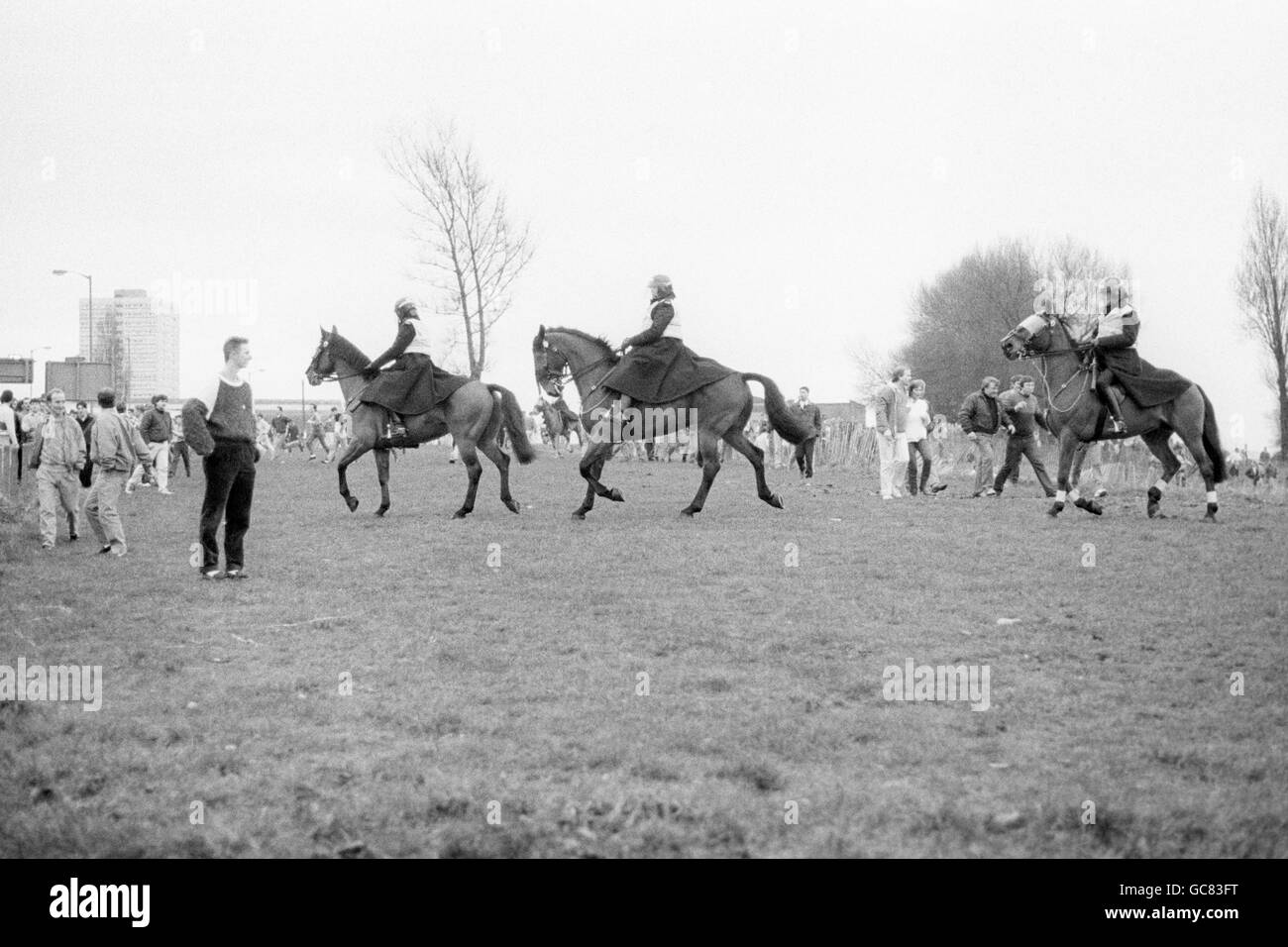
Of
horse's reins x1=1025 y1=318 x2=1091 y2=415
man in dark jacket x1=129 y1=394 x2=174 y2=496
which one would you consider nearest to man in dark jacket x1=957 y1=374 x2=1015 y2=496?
horse's reins x1=1025 y1=318 x2=1091 y2=415

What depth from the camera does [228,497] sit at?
11156 mm

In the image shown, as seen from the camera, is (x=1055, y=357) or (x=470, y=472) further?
(x=470, y=472)

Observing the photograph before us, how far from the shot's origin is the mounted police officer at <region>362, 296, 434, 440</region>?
16.4 meters

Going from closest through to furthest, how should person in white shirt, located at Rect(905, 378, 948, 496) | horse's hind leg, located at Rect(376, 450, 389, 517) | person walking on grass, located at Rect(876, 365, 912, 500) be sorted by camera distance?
horse's hind leg, located at Rect(376, 450, 389, 517)
person walking on grass, located at Rect(876, 365, 912, 500)
person in white shirt, located at Rect(905, 378, 948, 496)

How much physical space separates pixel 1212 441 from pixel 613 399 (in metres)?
7.95

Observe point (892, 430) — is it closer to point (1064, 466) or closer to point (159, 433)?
point (1064, 466)

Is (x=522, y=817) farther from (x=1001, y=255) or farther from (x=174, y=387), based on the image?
(x=174, y=387)

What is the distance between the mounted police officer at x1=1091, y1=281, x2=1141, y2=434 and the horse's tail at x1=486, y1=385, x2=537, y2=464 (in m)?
8.08

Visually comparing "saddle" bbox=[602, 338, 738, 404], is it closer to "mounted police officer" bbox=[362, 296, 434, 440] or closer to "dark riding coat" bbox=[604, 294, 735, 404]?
"dark riding coat" bbox=[604, 294, 735, 404]

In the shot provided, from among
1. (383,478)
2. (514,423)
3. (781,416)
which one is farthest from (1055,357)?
(383,478)

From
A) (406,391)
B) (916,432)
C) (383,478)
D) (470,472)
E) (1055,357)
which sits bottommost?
(383,478)

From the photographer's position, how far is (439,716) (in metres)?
5.87

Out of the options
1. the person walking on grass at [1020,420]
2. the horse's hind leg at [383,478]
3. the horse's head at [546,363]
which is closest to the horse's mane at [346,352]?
the horse's hind leg at [383,478]

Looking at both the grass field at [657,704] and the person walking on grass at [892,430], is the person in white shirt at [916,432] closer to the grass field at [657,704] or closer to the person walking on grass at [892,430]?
the person walking on grass at [892,430]
